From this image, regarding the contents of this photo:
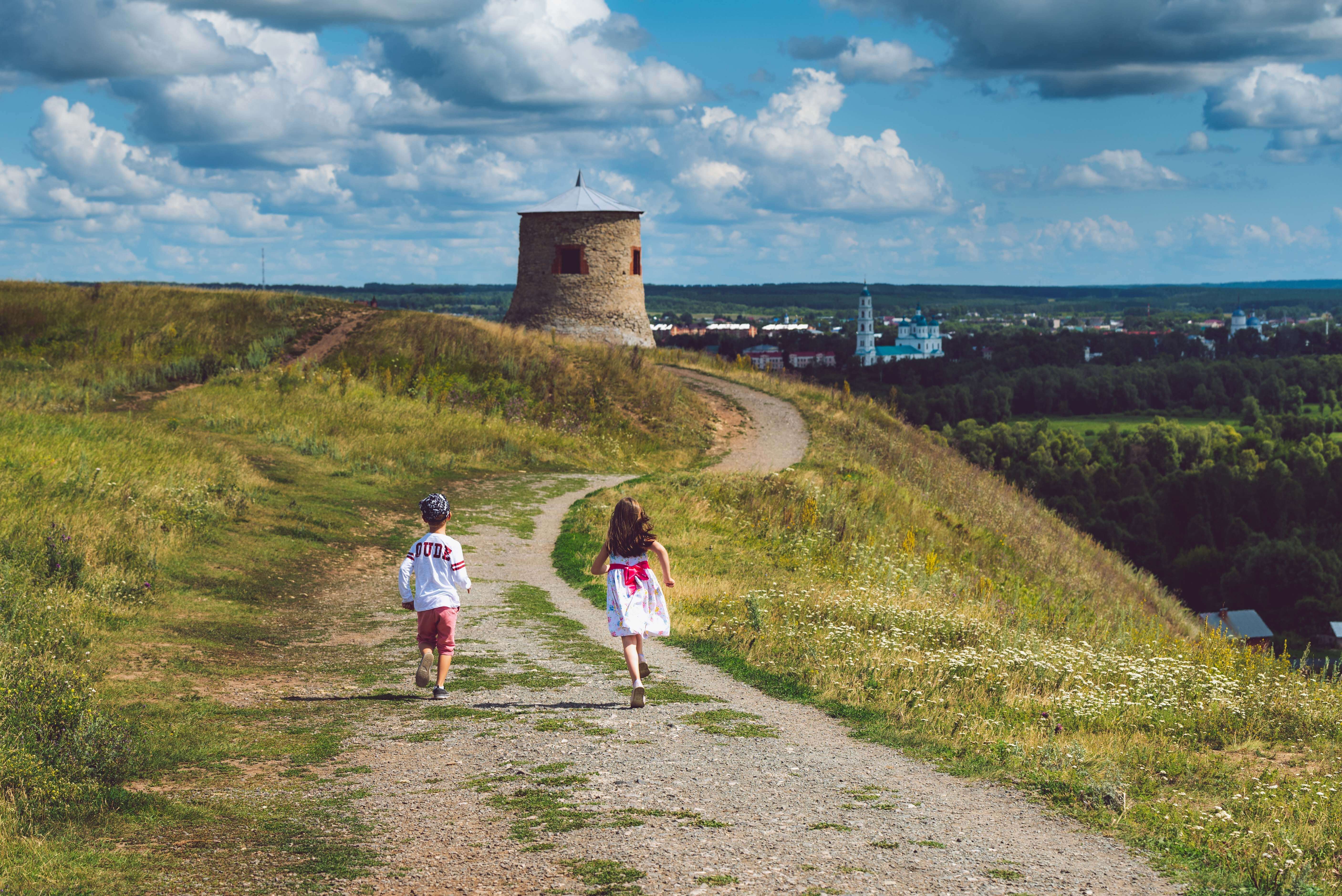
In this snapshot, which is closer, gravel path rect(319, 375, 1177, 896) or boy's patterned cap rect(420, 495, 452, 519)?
gravel path rect(319, 375, 1177, 896)

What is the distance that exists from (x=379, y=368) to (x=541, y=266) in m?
10.3

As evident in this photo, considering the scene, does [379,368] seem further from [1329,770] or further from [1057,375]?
[1057,375]

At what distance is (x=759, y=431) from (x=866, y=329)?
155314mm

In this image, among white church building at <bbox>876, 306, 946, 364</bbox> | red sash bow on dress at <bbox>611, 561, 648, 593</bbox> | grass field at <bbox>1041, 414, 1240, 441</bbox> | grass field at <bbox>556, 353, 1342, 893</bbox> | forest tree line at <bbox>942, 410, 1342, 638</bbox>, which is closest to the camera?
grass field at <bbox>556, 353, 1342, 893</bbox>

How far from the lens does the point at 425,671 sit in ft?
28.5

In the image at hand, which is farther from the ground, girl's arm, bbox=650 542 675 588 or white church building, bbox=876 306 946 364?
white church building, bbox=876 306 946 364

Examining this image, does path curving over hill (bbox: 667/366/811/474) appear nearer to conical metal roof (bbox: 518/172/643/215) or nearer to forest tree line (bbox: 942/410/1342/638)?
conical metal roof (bbox: 518/172/643/215)

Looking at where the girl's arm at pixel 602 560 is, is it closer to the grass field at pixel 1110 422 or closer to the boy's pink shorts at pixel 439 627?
the boy's pink shorts at pixel 439 627

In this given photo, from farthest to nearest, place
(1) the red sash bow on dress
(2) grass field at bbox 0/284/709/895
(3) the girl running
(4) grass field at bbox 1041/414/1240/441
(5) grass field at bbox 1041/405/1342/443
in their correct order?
(4) grass field at bbox 1041/414/1240/441 < (5) grass field at bbox 1041/405/1342/443 < (1) the red sash bow on dress < (3) the girl running < (2) grass field at bbox 0/284/709/895

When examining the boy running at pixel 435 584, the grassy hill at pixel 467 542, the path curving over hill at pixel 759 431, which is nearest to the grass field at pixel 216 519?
the grassy hill at pixel 467 542

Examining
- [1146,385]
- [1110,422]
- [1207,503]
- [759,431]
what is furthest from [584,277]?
[1146,385]

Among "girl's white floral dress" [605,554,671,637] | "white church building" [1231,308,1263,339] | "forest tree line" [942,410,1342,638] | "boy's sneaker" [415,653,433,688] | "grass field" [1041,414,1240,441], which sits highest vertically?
"white church building" [1231,308,1263,339]

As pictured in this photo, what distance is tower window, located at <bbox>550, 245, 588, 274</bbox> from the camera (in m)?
39.2

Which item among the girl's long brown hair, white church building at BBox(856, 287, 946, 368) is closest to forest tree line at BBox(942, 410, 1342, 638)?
the girl's long brown hair
